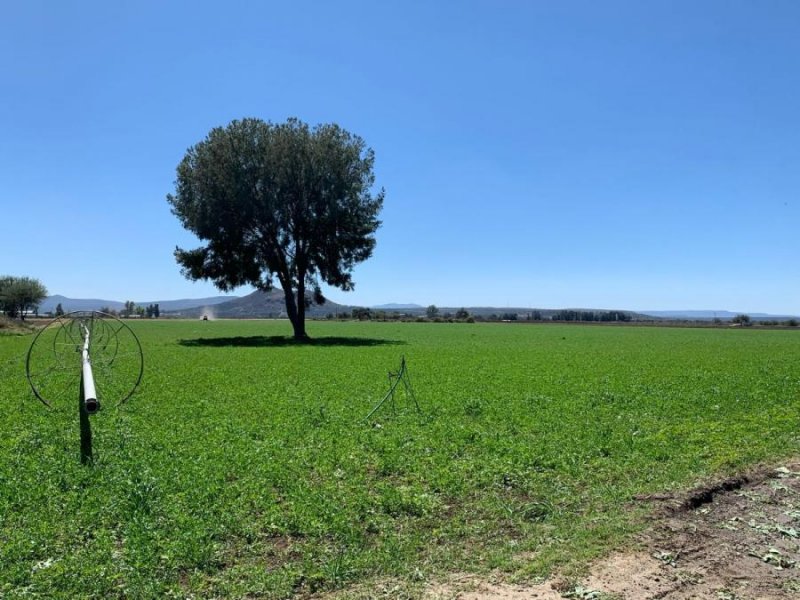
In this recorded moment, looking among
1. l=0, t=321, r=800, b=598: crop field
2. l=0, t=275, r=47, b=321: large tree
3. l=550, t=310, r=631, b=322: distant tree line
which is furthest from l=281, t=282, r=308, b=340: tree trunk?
l=550, t=310, r=631, b=322: distant tree line

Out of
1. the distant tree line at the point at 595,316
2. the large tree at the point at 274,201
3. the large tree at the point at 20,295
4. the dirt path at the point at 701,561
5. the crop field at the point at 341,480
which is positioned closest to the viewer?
the dirt path at the point at 701,561

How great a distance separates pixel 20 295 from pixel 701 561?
115m

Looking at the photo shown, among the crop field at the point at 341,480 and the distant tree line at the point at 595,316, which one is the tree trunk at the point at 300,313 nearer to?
the crop field at the point at 341,480

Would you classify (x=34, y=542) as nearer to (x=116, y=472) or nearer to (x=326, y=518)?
(x=116, y=472)

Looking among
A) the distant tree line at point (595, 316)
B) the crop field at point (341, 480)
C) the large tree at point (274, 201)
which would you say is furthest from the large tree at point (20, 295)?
the distant tree line at point (595, 316)

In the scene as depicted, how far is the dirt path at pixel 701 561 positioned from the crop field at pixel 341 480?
32cm

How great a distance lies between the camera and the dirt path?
4.90 m

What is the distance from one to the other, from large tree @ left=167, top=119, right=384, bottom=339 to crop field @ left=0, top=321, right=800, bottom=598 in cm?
2712

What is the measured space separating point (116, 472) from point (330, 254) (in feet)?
122

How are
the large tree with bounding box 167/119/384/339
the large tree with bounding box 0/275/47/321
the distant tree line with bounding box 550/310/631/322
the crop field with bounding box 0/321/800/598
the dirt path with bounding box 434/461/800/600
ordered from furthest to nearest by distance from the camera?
the distant tree line with bounding box 550/310/631/322 → the large tree with bounding box 0/275/47/321 → the large tree with bounding box 167/119/384/339 → the crop field with bounding box 0/321/800/598 → the dirt path with bounding box 434/461/800/600

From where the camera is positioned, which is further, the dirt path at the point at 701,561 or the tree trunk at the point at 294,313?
the tree trunk at the point at 294,313

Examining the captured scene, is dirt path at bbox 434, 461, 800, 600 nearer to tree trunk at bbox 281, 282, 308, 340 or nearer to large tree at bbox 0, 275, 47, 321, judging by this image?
tree trunk at bbox 281, 282, 308, 340

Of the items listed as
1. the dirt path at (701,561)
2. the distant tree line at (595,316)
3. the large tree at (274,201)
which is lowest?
the dirt path at (701,561)

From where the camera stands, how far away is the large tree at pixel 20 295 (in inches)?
3814
